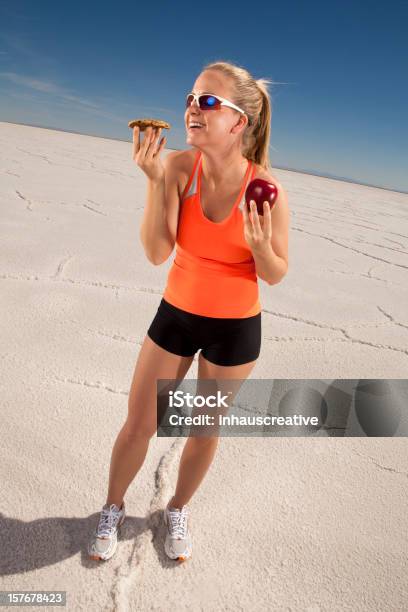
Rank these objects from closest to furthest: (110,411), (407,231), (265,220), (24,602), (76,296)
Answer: (265,220), (24,602), (110,411), (76,296), (407,231)

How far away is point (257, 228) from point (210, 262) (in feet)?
0.57

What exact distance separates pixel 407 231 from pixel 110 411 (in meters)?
7.24

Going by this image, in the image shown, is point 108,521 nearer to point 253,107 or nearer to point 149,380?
point 149,380

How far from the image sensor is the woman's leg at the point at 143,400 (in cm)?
115

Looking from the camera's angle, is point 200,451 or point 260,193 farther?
point 200,451

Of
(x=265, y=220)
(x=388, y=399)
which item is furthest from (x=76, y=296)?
(x=265, y=220)

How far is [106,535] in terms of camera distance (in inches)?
50.4

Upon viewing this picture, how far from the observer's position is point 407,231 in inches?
306

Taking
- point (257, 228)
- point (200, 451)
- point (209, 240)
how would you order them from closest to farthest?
point (257, 228), point (209, 240), point (200, 451)

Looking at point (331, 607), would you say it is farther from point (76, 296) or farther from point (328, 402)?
point (76, 296)

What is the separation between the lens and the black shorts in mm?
1140

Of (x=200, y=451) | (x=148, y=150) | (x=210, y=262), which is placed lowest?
(x=200, y=451)

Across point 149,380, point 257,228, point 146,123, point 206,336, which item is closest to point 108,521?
point 149,380

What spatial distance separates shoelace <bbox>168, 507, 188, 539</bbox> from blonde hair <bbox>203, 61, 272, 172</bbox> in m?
1.01
